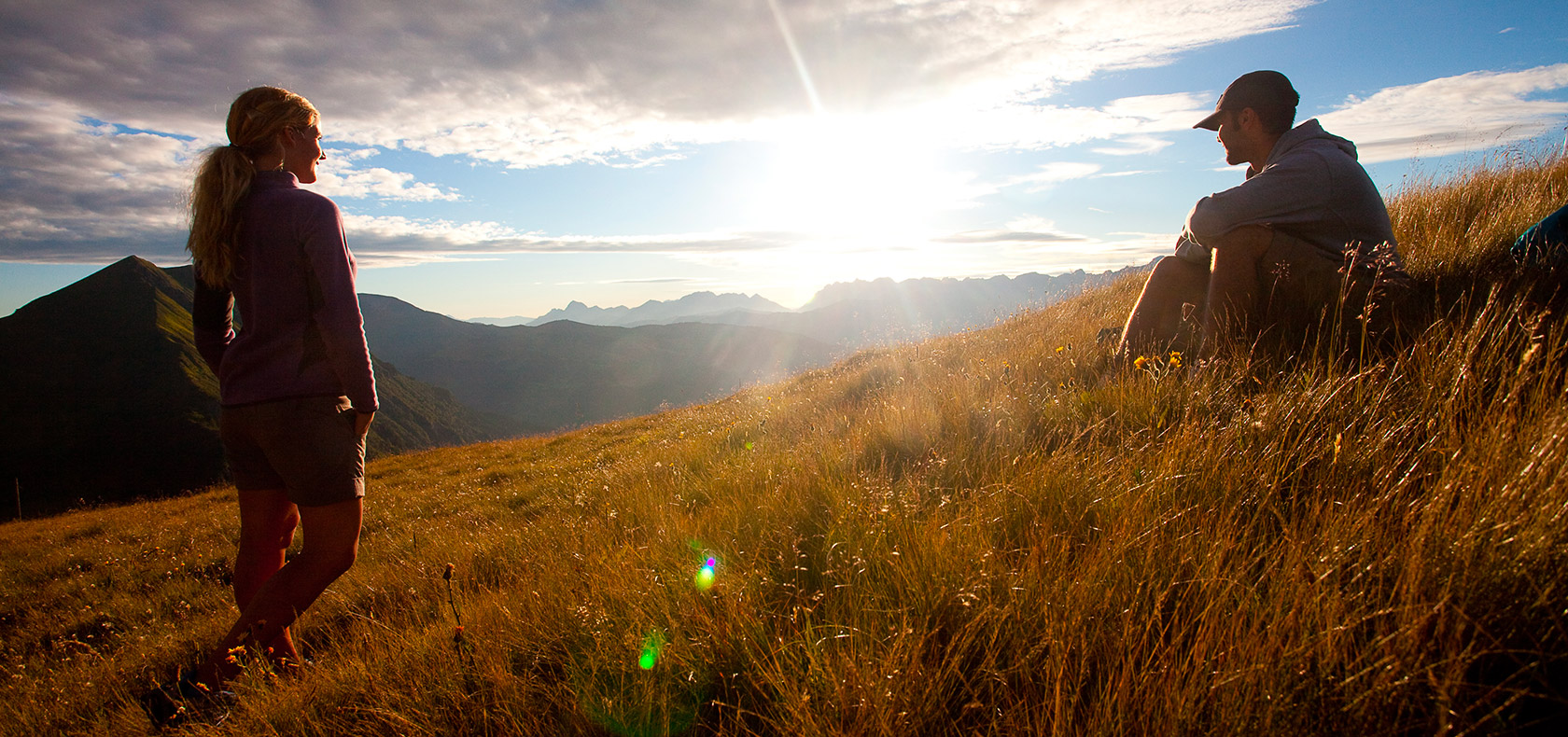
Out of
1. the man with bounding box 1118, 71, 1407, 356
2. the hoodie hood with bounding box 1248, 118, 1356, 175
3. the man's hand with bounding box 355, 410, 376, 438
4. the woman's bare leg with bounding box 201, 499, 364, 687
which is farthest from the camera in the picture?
the hoodie hood with bounding box 1248, 118, 1356, 175

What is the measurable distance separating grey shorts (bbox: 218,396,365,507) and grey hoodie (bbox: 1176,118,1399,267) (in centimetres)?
456

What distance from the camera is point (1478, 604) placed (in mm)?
1186

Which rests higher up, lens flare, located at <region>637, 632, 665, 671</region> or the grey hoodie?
the grey hoodie

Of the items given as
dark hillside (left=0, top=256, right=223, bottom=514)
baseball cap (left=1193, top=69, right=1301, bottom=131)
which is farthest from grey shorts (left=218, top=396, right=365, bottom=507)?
dark hillside (left=0, top=256, right=223, bottom=514)

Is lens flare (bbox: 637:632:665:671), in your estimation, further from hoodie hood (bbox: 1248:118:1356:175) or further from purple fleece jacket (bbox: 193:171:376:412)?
hoodie hood (bbox: 1248:118:1356:175)

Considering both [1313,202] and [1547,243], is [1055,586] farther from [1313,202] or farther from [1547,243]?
[1547,243]

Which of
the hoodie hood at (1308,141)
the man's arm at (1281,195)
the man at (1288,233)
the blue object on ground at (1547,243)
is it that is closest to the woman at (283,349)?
the man at (1288,233)

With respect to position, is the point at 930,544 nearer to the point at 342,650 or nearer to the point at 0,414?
the point at 342,650

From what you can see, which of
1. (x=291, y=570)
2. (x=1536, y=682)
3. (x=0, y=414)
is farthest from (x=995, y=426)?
(x=0, y=414)

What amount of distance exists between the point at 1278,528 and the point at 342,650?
3.79 metres

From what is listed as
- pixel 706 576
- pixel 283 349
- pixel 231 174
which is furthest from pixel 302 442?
pixel 706 576

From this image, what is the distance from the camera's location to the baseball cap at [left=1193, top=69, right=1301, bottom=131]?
3.77m

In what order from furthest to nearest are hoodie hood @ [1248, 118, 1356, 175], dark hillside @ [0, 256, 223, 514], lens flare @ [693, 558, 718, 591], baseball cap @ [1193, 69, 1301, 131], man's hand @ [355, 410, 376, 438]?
dark hillside @ [0, 256, 223, 514] → baseball cap @ [1193, 69, 1301, 131] → hoodie hood @ [1248, 118, 1356, 175] → man's hand @ [355, 410, 376, 438] → lens flare @ [693, 558, 718, 591]

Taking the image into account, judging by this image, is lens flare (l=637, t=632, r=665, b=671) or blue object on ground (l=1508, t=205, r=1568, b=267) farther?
blue object on ground (l=1508, t=205, r=1568, b=267)
